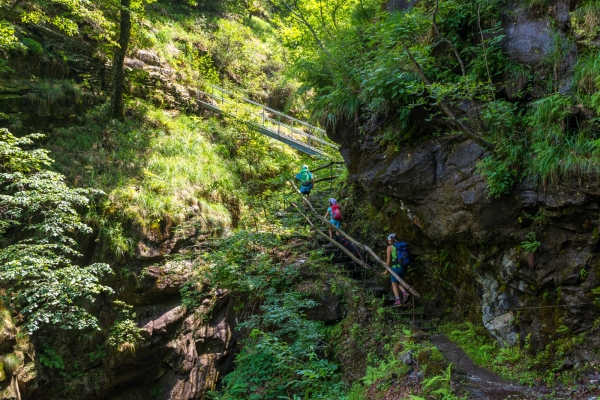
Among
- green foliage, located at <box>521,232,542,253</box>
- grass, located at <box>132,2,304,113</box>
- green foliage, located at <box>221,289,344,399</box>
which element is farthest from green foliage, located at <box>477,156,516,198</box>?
grass, located at <box>132,2,304,113</box>

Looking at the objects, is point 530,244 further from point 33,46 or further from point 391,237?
point 33,46

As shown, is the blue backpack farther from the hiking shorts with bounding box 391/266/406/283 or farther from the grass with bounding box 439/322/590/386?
the grass with bounding box 439/322/590/386

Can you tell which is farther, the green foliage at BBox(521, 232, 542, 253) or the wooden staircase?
the wooden staircase

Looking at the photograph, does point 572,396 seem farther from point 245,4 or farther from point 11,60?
point 245,4

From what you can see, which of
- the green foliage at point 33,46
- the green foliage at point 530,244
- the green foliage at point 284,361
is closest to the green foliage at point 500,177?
the green foliage at point 530,244

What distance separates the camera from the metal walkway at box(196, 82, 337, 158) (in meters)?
16.3

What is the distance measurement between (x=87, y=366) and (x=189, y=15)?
21491 millimetres

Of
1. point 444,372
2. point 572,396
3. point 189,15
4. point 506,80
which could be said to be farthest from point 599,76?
point 189,15

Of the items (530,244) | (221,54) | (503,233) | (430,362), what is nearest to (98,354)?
(430,362)

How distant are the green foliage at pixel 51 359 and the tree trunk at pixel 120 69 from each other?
8.72 metres

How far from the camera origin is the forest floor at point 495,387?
171 inches

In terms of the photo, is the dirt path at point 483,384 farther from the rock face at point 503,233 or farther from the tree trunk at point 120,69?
the tree trunk at point 120,69

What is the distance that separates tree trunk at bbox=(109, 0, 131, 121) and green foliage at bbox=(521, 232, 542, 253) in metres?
14.4

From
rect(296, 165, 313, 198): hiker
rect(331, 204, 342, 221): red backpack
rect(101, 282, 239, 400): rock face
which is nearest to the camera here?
rect(331, 204, 342, 221): red backpack
